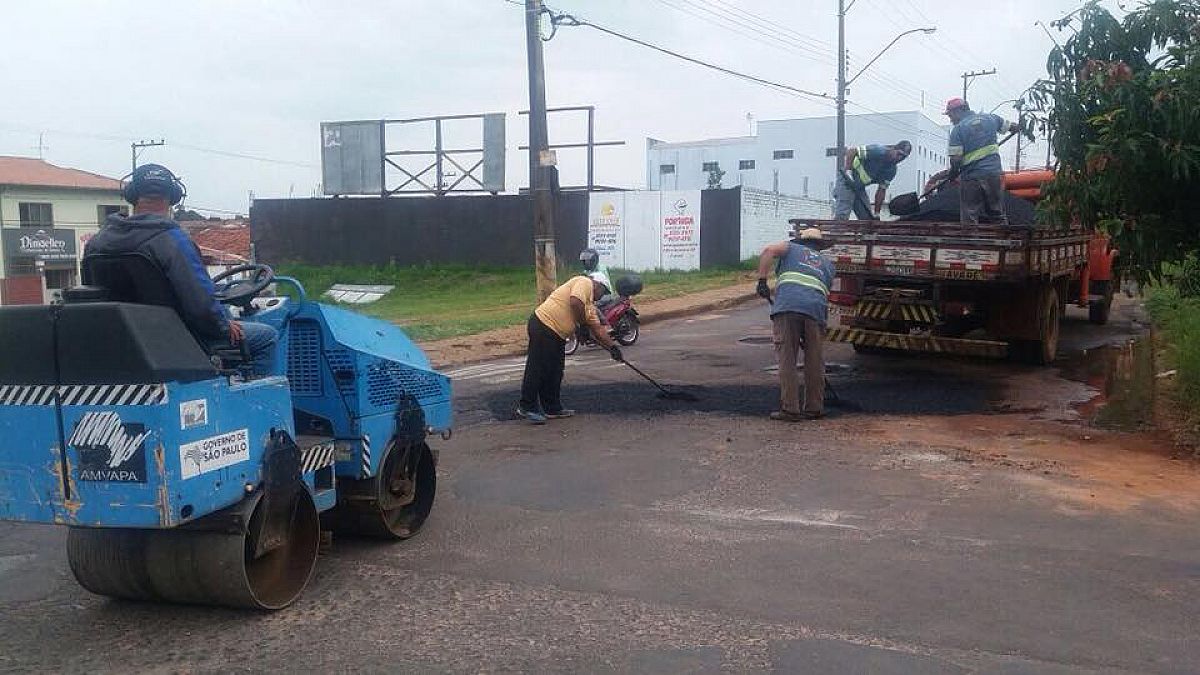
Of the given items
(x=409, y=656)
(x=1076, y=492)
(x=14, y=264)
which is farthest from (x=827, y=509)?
(x=14, y=264)

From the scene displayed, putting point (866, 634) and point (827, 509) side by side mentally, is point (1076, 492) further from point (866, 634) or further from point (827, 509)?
→ point (866, 634)

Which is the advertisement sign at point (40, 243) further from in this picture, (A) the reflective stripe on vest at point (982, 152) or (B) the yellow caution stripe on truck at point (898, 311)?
(A) the reflective stripe on vest at point (982, 152)

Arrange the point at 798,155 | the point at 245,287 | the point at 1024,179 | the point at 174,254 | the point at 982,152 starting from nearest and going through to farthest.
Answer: the point at 174,254
the point at 245,287
the point at 982,152
the point at 1024,179
the point at 798,155

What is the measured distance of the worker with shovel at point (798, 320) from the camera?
9328 millimetres

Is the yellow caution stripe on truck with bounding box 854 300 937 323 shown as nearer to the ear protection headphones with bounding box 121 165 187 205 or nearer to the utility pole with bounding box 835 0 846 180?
the ear protection headphones with bounding box 121 165 187 205

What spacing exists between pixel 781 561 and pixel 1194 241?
16.6 feet

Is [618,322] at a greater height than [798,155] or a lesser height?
lesser

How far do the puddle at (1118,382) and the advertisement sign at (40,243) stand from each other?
53047mm

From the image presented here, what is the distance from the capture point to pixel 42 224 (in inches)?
2174

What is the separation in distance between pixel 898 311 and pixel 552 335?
4.21m

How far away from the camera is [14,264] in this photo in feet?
175

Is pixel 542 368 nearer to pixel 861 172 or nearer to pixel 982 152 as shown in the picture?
pixel 982 152

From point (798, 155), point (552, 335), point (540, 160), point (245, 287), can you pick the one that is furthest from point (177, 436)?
point (798, 155)

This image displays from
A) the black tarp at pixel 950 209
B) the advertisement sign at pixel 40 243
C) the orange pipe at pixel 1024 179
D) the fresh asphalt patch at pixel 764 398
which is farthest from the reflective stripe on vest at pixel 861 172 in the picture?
the advertisement sign at pixel 40 243
